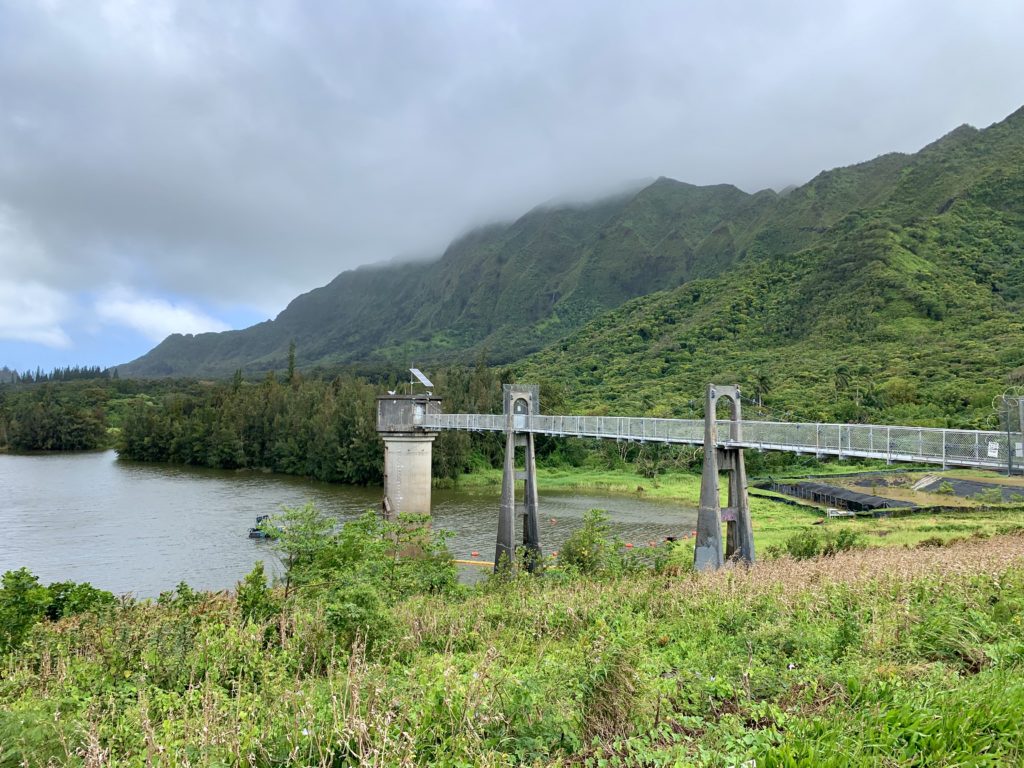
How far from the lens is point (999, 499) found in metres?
31.1

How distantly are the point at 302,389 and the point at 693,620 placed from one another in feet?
211

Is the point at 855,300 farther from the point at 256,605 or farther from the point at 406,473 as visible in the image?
the point at 256,605

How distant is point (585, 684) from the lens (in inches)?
169

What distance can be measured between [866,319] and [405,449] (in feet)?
213

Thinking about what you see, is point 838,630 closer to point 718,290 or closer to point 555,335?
point 718,290

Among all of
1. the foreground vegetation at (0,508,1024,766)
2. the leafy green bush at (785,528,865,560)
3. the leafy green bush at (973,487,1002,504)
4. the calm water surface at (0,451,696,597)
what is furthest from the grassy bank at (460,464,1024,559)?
the foreground vegetation at (0,508,1024,766)

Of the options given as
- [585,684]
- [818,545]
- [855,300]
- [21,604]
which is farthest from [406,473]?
[855,300]

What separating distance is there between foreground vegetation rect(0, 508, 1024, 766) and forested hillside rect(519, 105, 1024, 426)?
34938 millimetres

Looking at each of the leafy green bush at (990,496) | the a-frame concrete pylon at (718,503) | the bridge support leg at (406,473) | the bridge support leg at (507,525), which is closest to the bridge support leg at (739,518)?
the a-frame concrete pylon at (718,503)

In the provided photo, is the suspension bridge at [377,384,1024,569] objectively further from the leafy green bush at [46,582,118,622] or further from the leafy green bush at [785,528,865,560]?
the leafy green bush at [46,582,118,622]

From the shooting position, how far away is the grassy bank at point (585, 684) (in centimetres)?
339

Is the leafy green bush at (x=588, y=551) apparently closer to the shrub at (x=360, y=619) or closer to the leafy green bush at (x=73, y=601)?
the shrub at (x=360, y=619)

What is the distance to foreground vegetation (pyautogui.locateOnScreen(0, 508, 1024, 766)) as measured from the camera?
3.41 m

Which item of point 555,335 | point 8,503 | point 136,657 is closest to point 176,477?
point 8,503
